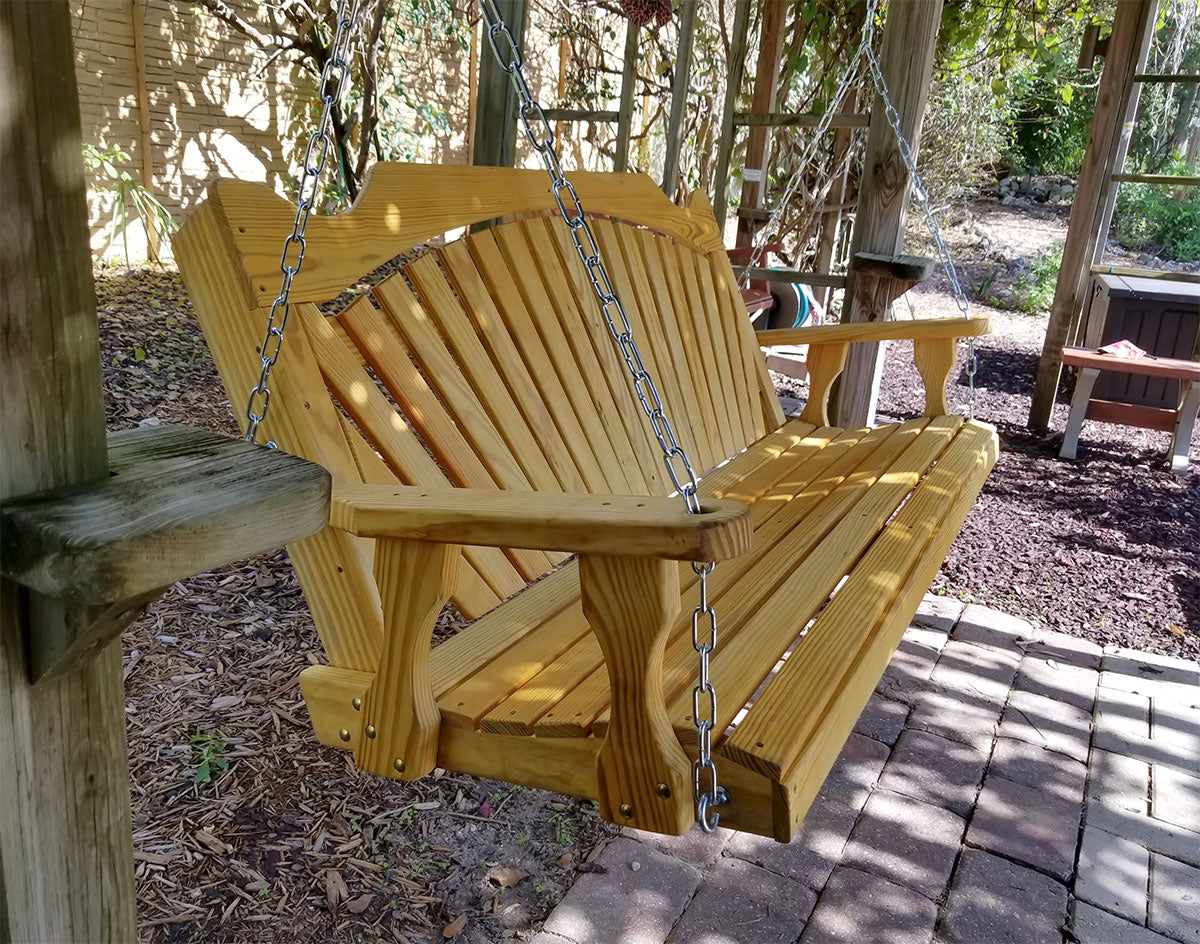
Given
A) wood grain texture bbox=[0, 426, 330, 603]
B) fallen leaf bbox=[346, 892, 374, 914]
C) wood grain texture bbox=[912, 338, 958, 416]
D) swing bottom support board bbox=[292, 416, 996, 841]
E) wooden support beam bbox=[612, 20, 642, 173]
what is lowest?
fallen leaf bbox=[346, 892, 374, 914]

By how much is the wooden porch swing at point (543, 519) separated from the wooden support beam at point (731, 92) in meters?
2.09

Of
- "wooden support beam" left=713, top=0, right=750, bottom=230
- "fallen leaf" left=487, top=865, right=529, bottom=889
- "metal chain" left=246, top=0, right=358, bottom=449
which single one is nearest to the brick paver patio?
"fallen leaf" left=487, top=865, right=529, bottom=889

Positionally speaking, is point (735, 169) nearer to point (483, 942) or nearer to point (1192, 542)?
point (1192, 542)

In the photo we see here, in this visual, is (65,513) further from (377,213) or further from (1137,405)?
(1137,405)

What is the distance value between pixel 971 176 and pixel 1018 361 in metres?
4.57

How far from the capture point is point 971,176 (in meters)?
11.4

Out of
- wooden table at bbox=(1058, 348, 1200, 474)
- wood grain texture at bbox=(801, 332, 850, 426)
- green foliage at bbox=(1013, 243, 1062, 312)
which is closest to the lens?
wood grain texture at bbox=(801, 332, 850, 426)

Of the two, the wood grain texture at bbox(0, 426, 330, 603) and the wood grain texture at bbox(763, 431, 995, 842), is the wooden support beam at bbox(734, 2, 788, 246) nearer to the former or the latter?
the wood grain texture at bbox(763, 431, 995, 842)

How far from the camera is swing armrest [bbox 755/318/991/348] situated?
118 inches

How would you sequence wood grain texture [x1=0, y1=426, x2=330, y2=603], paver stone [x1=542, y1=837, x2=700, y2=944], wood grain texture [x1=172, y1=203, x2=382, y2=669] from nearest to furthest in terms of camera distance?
wood grain texture [x1=0, y1=426, x2=330, y2=603], wood grain texture [x1=172, y1=203, x2=382, y2=669], paver stone [x1=542, y1=837, x2=700, y2=944]

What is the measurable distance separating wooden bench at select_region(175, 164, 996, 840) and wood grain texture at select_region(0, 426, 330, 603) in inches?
10.9

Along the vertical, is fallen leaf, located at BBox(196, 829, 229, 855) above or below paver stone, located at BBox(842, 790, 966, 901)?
below

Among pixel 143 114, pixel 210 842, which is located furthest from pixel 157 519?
pixel 143 114

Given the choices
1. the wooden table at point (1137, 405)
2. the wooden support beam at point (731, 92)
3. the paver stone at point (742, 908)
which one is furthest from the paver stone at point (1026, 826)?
the wooden table at point (1137, 405)
